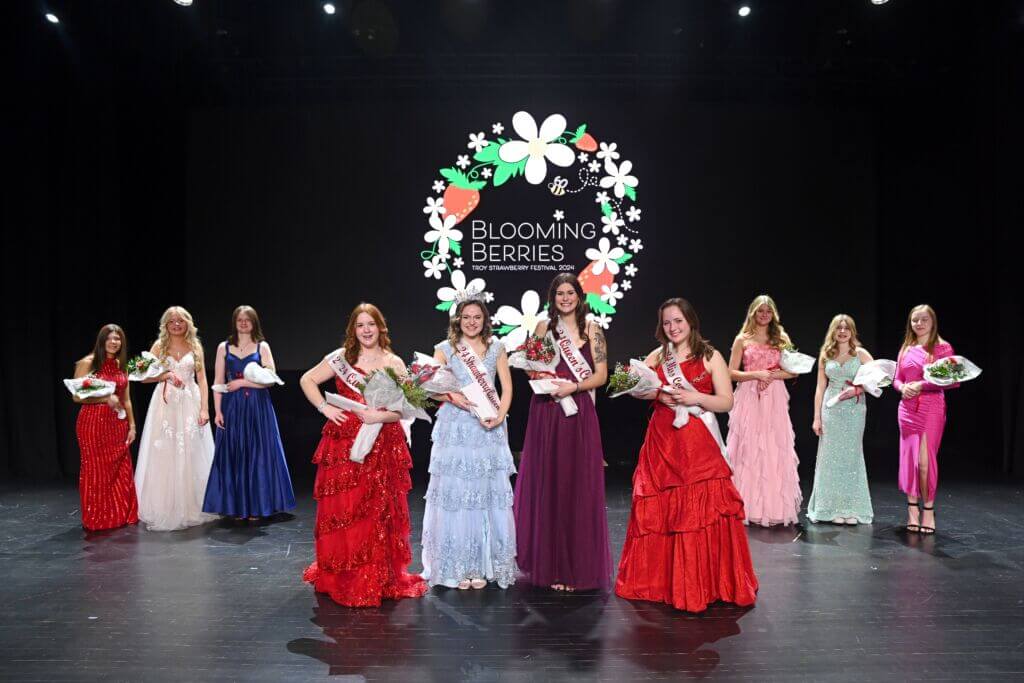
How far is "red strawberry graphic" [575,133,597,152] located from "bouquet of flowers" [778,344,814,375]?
9.90 ft

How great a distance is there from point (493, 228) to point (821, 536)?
13.4 feet

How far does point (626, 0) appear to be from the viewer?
22.8ft

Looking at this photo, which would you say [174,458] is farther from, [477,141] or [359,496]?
[477,141]

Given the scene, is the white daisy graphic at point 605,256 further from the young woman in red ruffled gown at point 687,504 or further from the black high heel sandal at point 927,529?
the young woman in red ruffled gown at point 687,504

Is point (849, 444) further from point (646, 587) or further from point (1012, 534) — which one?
point (646, 587)

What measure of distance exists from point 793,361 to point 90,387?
4916mm

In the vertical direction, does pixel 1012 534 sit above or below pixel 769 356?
below

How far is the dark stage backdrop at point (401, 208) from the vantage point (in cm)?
Result: 759

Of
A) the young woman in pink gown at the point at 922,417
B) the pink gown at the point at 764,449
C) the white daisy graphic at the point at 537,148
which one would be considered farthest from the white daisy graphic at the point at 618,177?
the young woman in pink gown at the point at 922,417

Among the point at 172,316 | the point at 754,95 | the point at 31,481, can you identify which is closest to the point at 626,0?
the point at 754,95

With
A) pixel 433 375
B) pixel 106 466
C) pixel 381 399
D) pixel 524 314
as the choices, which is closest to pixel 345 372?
pixel 381 399

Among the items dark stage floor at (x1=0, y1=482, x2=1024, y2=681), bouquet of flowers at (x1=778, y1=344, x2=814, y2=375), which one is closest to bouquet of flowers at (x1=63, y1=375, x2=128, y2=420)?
dark stage floor at (x1=0, y1=482, x2=1024, y2=681)

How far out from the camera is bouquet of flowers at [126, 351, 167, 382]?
5496mm

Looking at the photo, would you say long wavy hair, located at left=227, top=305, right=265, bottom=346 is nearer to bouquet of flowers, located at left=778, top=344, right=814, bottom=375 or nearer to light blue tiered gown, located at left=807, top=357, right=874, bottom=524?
bouquet of flowers, located at left=778, top=344, right=814, bottom=375
